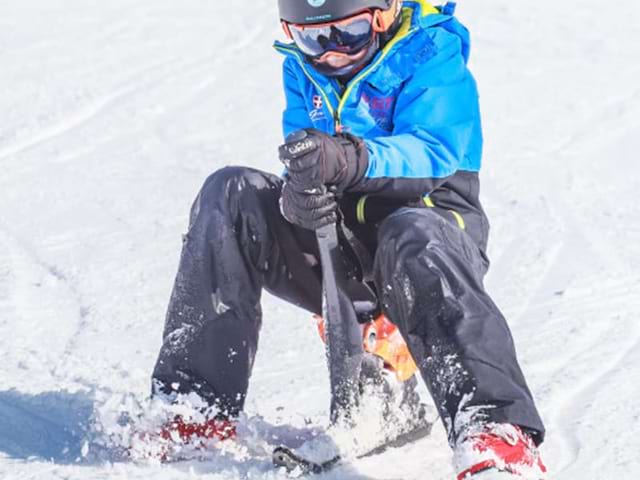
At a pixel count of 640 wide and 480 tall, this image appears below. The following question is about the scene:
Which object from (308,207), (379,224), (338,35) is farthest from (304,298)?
(338,35)

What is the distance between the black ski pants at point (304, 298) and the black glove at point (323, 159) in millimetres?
151

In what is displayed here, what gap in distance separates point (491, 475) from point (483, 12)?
7780 millimetres

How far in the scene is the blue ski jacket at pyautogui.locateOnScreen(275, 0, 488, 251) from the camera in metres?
3.32

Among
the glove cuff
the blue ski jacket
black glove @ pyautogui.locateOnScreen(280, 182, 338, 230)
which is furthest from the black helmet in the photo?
black glove @ pyautogui.locateOnScreen(280, 182, 338, 230)

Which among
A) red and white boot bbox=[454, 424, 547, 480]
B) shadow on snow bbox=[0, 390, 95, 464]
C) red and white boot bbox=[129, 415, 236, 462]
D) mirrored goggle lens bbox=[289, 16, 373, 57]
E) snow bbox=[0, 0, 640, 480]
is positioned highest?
mirrored goggle lens bbox=[289, 16, 373, 57]

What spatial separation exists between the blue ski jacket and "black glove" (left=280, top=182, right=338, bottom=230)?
12cm

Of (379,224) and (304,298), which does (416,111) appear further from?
(304,298)

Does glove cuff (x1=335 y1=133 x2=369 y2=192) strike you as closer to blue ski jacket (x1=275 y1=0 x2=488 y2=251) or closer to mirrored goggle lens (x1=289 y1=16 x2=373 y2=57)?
blue ski jacket (x1=275 y1=0 x2=488 y2=251)

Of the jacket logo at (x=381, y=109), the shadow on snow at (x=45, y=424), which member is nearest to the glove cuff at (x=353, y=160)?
the jacket logo at (x=381, y=109)

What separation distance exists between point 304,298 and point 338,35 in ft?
2.42

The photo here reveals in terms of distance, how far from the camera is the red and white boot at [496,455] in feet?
9.20

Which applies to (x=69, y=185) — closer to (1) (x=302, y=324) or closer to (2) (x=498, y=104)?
(1) (x=302, y=324)

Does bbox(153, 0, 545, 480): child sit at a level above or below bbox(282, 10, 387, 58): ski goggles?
below

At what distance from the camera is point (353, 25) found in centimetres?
354
